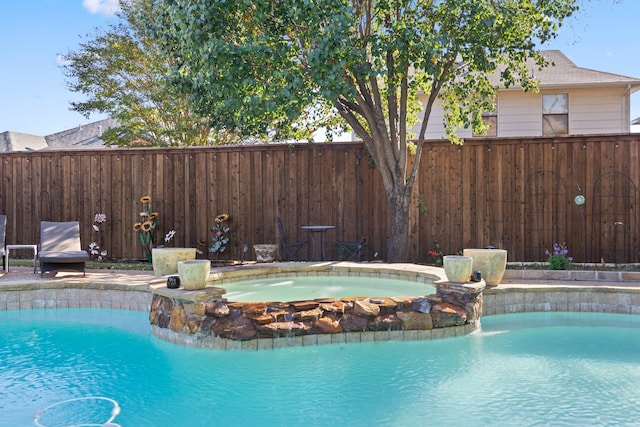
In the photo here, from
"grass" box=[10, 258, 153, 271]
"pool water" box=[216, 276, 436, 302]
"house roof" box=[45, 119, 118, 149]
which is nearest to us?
"pool water" box=[216, 276, 436, 302]

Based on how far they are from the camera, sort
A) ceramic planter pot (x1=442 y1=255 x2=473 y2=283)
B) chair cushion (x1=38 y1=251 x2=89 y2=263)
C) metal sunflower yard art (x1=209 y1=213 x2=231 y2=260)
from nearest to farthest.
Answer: ceramic planter pot (x1=442 y1=255 x2=473 y2=283) → chair cushion (x1=38 y1=251 x2=89 y2=263) → metal sunflower yard art (x1=209 y1=213 x2=231 y2=260)

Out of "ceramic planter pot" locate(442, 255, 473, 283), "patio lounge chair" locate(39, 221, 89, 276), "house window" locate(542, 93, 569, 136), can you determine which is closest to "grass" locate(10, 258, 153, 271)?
"patio lounge chair" locate(39, 221, 89, 276)

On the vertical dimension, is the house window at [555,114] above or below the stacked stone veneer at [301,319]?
above

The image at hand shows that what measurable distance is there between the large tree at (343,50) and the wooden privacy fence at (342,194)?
33.4 inches

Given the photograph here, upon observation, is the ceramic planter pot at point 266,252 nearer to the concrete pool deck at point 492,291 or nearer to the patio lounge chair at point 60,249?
the concrete pool deck at point 492,291

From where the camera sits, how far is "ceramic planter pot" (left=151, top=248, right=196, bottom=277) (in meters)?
6.35

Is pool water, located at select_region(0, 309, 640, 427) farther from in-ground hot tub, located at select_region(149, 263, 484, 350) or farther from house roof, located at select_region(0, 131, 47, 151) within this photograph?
house roof, located at select_region(0, 131, 47, 151)

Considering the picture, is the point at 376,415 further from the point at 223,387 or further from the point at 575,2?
the point at 575,2

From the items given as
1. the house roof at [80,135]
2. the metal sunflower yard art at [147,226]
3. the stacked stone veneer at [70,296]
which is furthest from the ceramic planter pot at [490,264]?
the house roof at [80,135]

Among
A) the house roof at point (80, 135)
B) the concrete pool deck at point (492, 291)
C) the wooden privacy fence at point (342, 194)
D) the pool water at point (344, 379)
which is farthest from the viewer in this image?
the house roof at point (80, 135)

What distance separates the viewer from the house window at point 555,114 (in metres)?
11.6

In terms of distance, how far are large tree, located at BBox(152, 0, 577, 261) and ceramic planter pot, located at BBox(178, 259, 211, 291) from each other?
92.2 inches

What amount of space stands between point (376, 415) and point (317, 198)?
596 centimetres

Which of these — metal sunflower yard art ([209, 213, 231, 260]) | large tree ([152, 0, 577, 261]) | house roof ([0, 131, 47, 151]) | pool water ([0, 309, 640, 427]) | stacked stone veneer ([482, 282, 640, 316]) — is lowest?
pool water ([0, 309, 640, 427])
